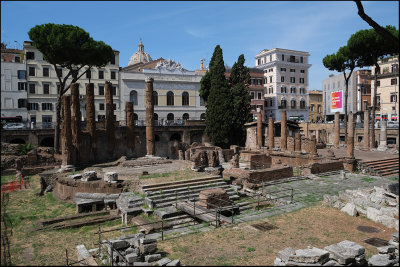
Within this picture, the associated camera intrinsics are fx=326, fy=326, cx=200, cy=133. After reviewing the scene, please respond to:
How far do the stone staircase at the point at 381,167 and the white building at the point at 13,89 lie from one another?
3946 cm

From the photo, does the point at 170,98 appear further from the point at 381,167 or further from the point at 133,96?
the point at 381,167

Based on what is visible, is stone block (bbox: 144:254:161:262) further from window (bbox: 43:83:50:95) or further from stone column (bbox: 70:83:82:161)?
window (bbox: 43:83:50:95)

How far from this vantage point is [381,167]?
2528 centimetres

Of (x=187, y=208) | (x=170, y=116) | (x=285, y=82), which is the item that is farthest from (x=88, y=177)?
(x=285, y=82)

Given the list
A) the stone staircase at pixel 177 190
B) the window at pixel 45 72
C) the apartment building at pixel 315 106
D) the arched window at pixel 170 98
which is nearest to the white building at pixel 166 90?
the arched window at pixel 170 98

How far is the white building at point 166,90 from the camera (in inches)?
1869

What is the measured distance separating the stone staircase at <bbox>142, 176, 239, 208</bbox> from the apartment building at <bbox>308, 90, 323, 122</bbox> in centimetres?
5432

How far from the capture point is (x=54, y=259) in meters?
Result: 10.1

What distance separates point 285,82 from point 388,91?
17.4 m

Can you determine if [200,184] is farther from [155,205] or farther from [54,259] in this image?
[54,259]

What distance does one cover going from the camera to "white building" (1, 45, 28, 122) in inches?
1608

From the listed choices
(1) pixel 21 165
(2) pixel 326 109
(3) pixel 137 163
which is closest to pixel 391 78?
(2) pixel 326 109

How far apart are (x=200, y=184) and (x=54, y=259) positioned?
9.35m

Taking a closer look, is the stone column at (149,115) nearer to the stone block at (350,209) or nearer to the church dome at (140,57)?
the stone block at (350,209)
